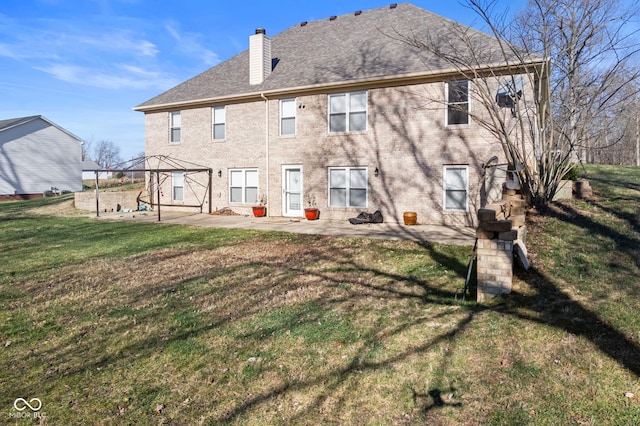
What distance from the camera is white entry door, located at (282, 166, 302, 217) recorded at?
53.7 ft

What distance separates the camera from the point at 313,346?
4.70 metres

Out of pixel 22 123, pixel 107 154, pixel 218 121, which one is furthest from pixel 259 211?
pixel 107 154

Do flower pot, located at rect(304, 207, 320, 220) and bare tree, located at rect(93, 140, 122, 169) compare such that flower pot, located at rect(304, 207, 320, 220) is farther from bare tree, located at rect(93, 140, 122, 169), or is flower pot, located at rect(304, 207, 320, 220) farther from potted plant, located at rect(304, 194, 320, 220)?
bare tree, located at rect(93, 140, 122, 169)

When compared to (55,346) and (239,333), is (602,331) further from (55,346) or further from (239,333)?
(55,346)

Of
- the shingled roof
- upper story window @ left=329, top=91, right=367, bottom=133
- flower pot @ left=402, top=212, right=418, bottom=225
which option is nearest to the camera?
flower pot @ left=402, top=212, right=418, bottom=225

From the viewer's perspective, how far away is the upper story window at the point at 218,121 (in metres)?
18.0

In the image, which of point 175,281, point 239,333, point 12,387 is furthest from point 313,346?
point 175,281

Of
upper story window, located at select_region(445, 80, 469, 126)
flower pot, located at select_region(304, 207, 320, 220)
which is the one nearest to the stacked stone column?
upper story window, located at select_region(445, 80, 469, 126)

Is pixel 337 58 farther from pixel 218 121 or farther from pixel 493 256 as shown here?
pixel 493 256

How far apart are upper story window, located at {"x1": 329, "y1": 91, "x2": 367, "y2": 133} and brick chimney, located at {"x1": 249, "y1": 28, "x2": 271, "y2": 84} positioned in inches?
155

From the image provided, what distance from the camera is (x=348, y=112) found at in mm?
15133

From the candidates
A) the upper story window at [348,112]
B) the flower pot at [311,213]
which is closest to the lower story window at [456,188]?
the upper story window at [348,112]

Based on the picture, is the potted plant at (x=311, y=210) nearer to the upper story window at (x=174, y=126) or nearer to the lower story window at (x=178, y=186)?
the lower story window at (x=178, y=186)

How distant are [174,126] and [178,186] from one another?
2.79 meters
